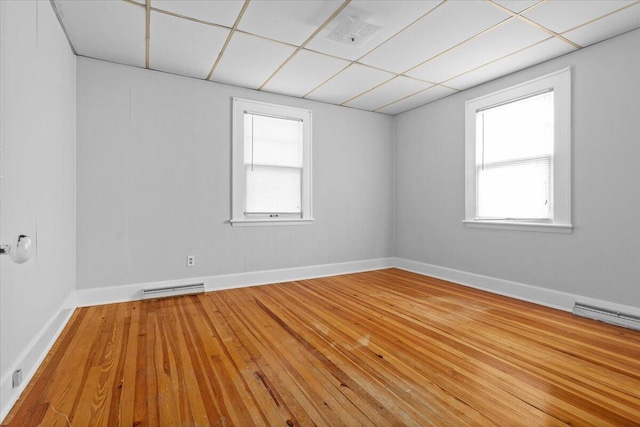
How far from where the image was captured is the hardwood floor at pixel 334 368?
159cm

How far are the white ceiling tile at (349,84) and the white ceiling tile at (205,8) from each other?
1493 mm

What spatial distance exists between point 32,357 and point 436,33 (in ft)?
13.0

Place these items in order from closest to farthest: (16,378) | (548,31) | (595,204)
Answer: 1. (16,378)
2. (548,31)
3. (595,204)

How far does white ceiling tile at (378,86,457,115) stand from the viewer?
4.38 metres

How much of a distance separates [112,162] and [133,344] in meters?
2.10

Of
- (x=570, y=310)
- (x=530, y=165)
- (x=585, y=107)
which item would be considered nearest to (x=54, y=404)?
(x=570, y=310)

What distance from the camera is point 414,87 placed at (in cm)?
424

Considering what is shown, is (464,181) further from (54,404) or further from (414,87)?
(54,404)

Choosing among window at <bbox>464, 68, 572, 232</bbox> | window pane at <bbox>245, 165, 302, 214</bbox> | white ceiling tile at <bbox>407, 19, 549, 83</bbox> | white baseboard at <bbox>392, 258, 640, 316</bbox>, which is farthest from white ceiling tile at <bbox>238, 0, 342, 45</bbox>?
white baseboard at <bbox>392, 258, 640, 316</bbox>

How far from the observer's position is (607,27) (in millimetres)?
2773

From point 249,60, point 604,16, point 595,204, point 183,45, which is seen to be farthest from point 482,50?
point 183,45

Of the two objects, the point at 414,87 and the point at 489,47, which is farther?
the point at 414,87

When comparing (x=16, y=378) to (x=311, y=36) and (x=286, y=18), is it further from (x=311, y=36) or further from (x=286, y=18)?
(x=311, y=36)

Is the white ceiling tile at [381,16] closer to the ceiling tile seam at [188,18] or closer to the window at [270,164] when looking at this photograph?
the ceiling tile seam at [188,18]
